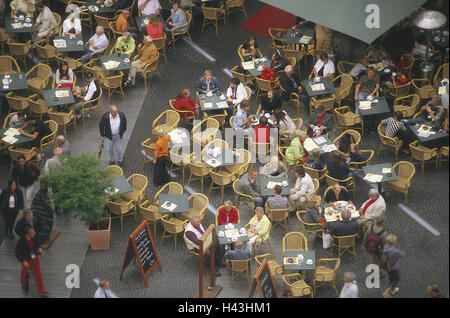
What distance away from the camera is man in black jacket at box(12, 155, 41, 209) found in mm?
19453

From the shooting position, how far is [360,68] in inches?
888

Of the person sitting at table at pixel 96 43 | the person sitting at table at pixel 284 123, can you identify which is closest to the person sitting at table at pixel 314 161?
the person sitting at table at pixel 284 123

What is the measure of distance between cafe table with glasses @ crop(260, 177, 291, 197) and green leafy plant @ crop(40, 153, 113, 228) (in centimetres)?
355

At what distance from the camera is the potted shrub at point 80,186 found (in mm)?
17750

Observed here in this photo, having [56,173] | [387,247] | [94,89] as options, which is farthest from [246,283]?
[94,89]

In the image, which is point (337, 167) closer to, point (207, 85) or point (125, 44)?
point (207, 85)

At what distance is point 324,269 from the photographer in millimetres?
18016

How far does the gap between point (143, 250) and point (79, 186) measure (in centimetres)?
185

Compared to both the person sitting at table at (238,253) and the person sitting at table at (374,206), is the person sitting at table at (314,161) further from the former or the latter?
the person sitting at table at (238,253)

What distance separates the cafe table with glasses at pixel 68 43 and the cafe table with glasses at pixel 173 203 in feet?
19.1

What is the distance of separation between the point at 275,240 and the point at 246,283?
1.37 m

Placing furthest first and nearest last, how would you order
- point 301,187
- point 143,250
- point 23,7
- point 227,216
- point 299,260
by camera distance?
point 23,7
point 301,187
point 227,216
point 143,250
point 299,260

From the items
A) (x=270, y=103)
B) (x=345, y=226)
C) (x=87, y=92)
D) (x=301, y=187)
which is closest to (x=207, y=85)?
(x=270, y=103)

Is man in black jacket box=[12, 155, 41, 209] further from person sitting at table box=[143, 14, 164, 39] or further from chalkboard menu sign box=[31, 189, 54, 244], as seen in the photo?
person sitting at table box=[143, 14, 164, 39]
